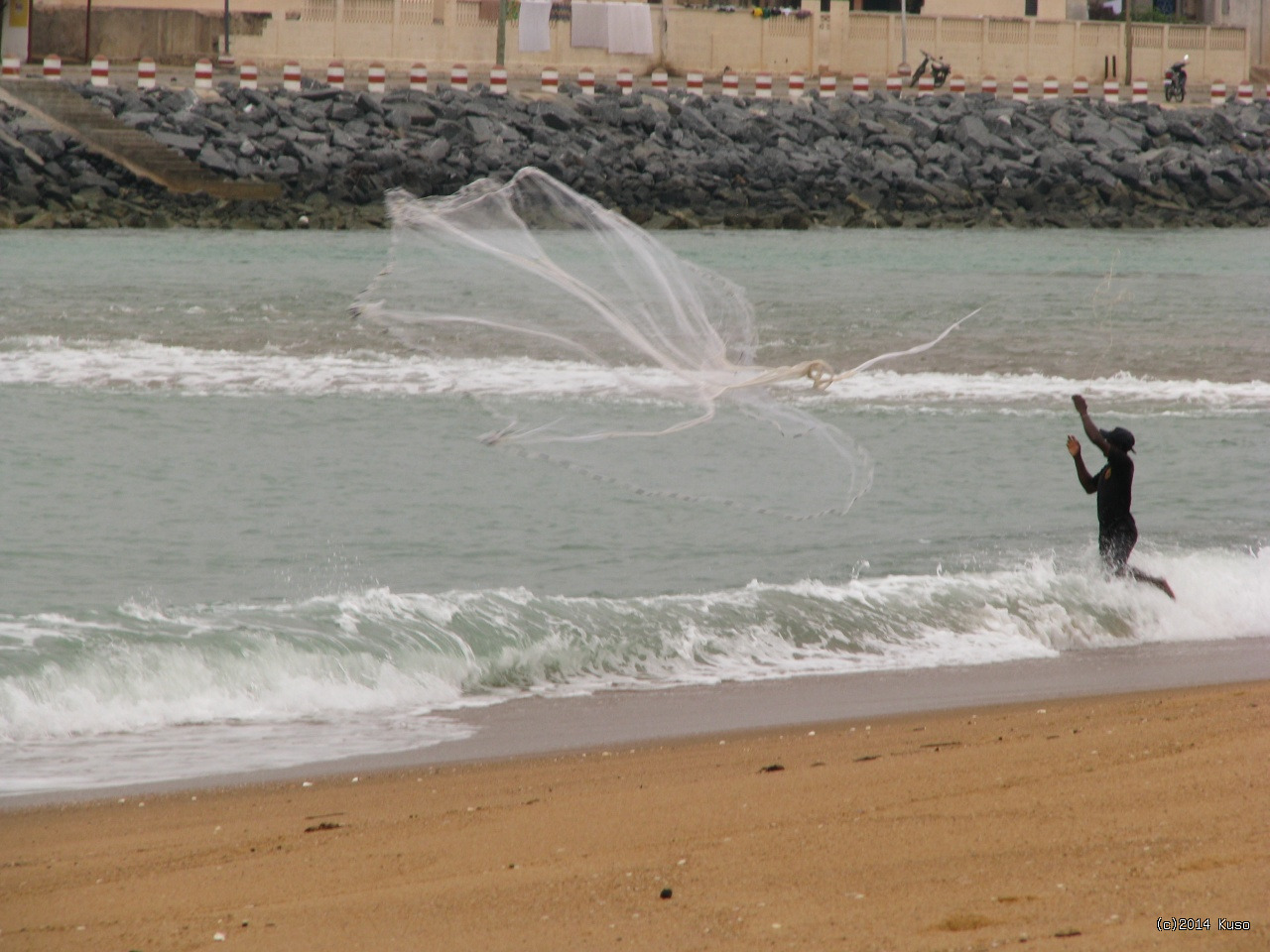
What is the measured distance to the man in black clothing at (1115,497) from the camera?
901 cm

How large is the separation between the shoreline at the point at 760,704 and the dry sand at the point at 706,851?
0.21m

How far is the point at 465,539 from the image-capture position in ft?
36.5

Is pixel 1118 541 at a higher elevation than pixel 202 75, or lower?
lower

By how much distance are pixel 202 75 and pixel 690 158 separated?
12.5m

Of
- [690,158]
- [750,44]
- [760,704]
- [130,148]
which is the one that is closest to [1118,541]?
[760,704]

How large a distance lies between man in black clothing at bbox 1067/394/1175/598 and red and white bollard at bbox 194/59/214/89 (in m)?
34.7

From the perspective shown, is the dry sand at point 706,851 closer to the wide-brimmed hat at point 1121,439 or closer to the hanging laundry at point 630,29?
the wide-brimmed hat at point 1121,439

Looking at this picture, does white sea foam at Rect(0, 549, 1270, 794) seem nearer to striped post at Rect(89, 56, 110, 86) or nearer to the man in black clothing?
the man in black clothing

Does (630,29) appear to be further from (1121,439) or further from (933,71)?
(1121,439)

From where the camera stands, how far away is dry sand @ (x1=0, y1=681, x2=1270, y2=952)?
434 cm

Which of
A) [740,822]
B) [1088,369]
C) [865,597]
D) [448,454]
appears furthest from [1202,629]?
[1088,369]

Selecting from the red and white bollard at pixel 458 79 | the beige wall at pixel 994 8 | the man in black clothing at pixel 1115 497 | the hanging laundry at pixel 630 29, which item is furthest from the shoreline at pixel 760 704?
the beige wall at pixel 994 8

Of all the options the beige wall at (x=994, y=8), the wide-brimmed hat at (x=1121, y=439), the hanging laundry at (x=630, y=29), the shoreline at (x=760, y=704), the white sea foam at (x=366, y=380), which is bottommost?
the shoreline at (x=760, y=704)

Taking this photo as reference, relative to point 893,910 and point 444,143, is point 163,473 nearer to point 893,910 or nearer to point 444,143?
point 893,910
